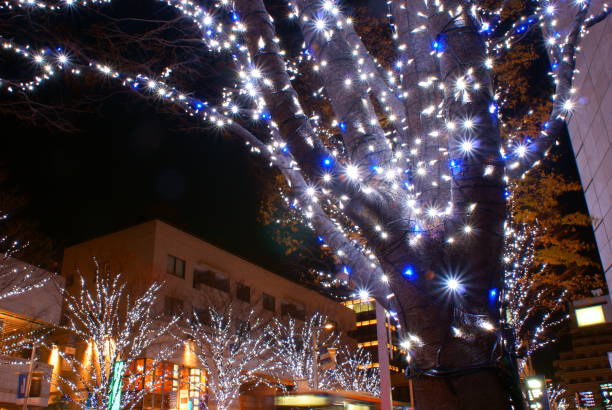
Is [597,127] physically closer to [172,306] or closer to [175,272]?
[172,306]

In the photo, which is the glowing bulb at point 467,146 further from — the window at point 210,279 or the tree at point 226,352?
the window at point 210,279

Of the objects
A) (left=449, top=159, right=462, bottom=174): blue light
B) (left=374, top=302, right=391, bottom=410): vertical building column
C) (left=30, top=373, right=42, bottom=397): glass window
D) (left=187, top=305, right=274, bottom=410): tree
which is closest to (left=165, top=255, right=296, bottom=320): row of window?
(left=187, top=305, right=274, bottom=410): tree

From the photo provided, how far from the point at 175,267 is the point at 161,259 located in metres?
1.32

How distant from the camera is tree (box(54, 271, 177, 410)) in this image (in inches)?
679

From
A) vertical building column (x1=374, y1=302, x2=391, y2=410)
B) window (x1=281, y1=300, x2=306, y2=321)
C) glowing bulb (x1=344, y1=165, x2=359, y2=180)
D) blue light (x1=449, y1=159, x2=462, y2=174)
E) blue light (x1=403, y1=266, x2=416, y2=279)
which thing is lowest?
vertical building column (x1=374, y1=302, x2=391, y2=410)

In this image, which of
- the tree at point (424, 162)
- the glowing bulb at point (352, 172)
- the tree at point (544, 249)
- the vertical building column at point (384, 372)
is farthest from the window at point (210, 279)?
the glowing bulb at point (352, 172)

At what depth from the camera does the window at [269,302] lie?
103 feet

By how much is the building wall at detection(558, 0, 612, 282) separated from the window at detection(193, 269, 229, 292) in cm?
2137

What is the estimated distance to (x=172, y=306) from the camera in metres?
23.8

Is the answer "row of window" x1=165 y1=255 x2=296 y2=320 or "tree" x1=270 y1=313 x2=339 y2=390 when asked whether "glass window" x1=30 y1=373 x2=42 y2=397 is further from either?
"tree" x1=270 y1=313 x2=339 y2=390

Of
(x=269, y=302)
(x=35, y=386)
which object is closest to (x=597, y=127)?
(x=35, y=386)

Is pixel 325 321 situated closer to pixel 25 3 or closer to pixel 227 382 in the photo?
pixel 227 382

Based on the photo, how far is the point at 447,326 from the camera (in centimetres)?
275

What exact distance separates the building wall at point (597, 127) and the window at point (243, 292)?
76.4 ft
